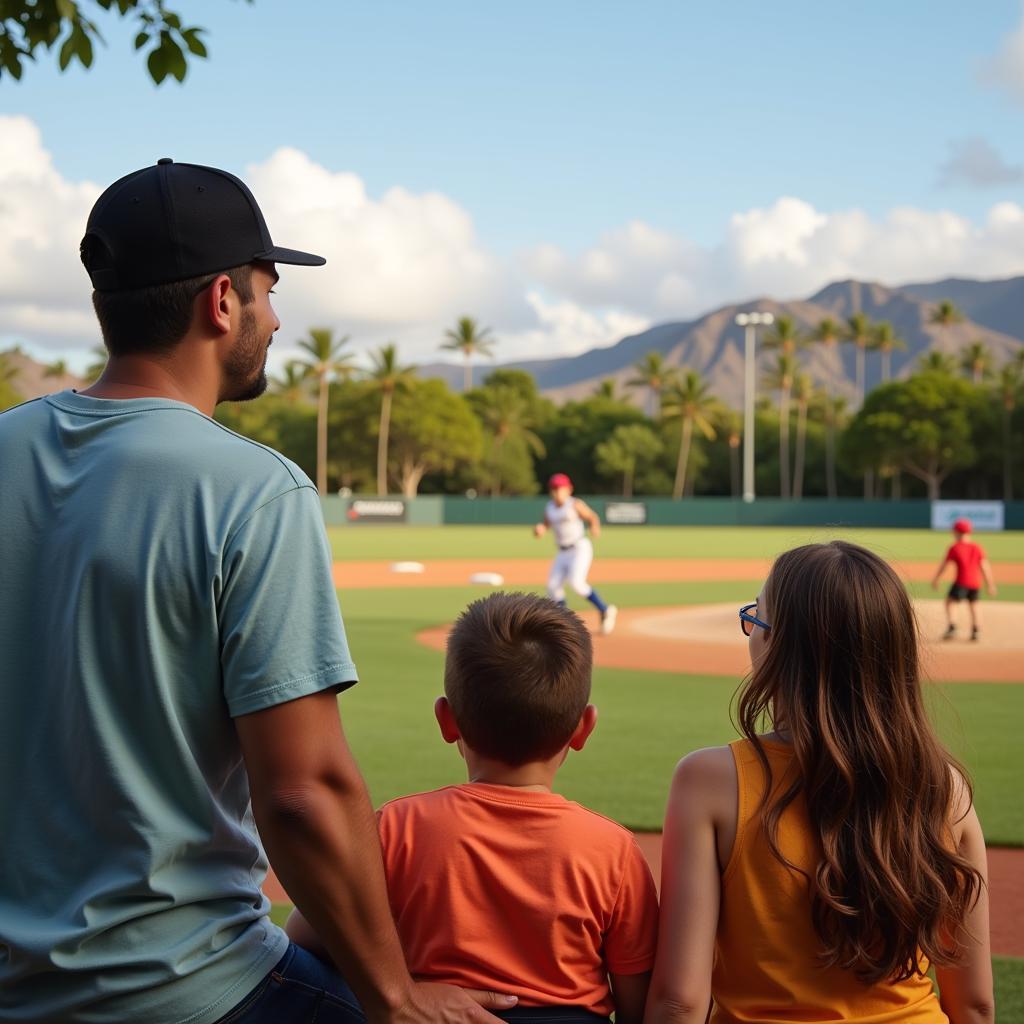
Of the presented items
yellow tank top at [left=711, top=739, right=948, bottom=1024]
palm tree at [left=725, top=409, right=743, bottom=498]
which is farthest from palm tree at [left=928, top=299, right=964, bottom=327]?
yellow tank top at [left=711, top=739, right=948, bottom=1024]

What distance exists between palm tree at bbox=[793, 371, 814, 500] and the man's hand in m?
89.3

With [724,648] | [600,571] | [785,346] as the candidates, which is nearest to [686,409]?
[785,346]

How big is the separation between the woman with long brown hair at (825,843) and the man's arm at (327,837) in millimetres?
575

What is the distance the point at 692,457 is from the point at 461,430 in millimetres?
18088

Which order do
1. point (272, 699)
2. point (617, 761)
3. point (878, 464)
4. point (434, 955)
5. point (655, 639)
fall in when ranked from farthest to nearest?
point (878, 464) → point (655, 639) → point (617, 761) → point (434, 955) → point (272, 699)

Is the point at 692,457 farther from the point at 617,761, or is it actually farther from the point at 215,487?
the point at 215,487

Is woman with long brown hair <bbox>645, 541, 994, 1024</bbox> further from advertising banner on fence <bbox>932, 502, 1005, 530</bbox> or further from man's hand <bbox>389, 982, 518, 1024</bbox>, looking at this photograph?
advertising banner on fence <bbox>932, 502, 1005, 530</bbox>

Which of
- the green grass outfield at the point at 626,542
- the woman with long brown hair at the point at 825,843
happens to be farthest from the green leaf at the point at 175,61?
the green grass outfield at the point at 626,542

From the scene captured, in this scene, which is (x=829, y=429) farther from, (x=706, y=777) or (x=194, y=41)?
(x=706, y=777)

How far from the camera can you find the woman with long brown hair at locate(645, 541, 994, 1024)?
2.12 meters

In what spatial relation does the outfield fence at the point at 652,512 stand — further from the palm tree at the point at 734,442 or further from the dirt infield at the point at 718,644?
the dirt infield at the point at 718,644

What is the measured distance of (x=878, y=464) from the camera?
7981 cm

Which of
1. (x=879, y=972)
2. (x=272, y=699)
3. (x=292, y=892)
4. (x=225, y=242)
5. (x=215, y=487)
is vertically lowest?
(x=879, y=972)

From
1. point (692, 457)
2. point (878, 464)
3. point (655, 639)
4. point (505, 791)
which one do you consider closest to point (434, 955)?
point (505, 791)
